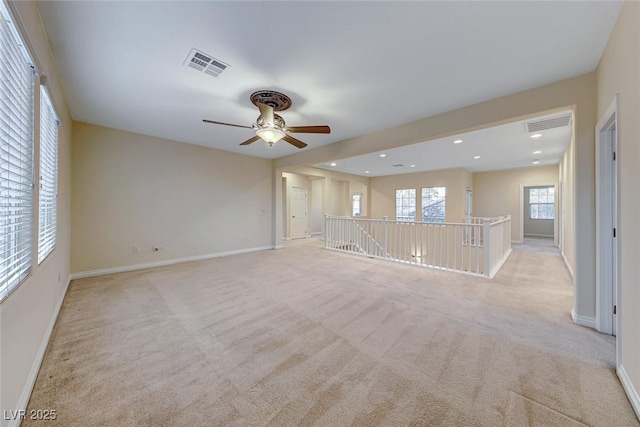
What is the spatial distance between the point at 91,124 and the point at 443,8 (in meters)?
5.24

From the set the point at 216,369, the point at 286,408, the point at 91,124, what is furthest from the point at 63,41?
the point at 286,408

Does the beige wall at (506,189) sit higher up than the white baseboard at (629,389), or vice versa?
the beige wall at (506,189)

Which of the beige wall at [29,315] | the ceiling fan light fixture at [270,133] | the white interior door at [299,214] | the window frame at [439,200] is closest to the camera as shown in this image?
the beige wall at [29,315]

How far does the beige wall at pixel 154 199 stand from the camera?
402 centimetres

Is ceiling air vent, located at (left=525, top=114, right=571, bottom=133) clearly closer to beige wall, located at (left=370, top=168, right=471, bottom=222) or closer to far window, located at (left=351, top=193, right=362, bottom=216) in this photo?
beige wall, located at (left=370, top=168, right=471, bottom=222)

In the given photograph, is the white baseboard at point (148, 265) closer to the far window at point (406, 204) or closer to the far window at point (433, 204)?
the far window at point (406, 204)

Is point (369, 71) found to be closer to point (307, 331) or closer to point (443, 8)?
point (443, 8)

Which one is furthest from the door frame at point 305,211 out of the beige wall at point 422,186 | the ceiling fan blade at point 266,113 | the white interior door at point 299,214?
the ceiling fan blade at point 266,113

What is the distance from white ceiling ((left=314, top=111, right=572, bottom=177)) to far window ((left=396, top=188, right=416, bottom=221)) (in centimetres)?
115

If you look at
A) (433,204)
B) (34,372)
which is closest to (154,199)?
(34,372)

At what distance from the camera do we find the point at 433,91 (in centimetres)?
288

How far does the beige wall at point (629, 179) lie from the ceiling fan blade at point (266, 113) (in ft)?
9.44

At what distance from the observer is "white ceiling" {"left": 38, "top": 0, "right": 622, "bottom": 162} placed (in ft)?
5.67

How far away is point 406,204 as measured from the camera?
9.71m
